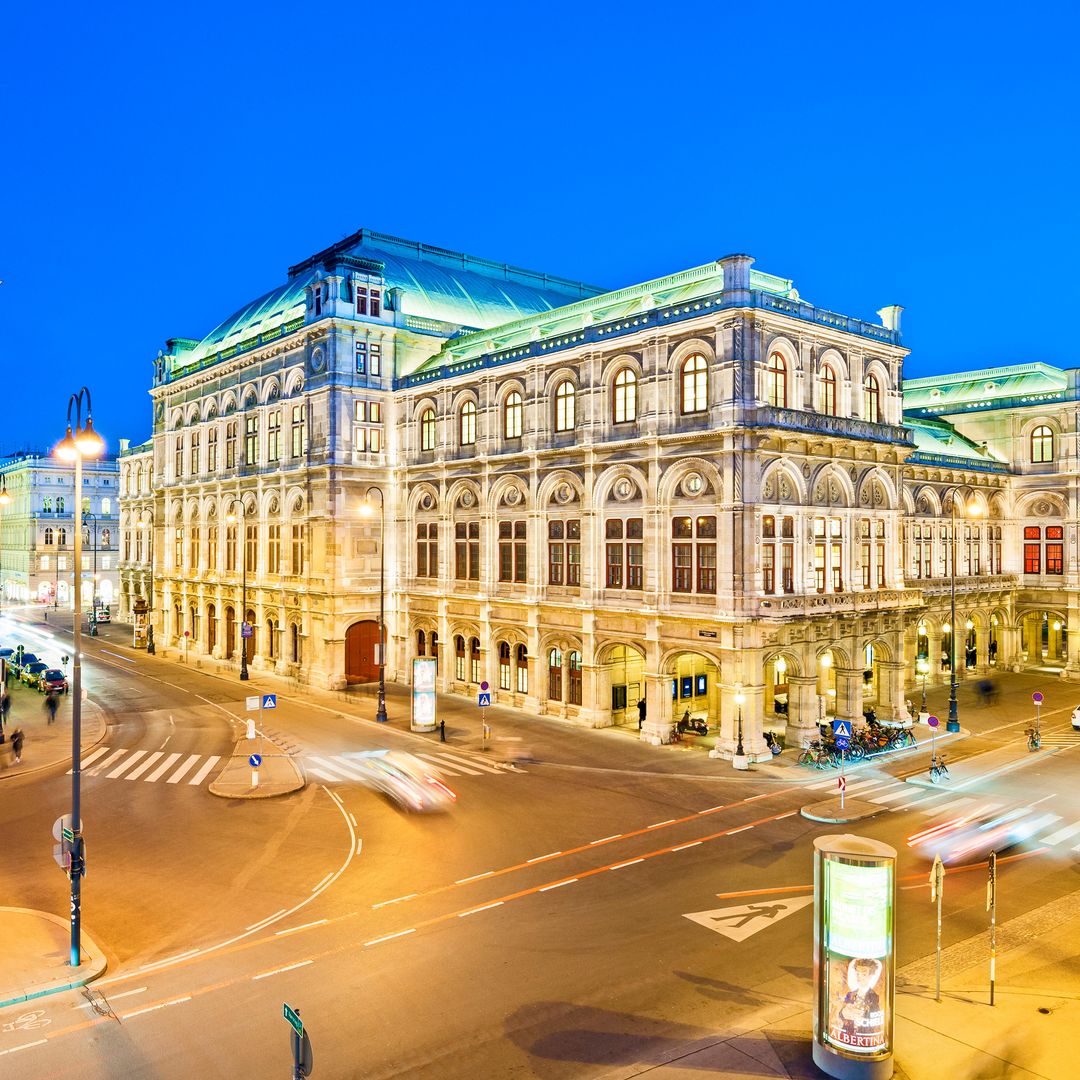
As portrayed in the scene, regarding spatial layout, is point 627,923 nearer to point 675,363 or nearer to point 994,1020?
point 994,1020

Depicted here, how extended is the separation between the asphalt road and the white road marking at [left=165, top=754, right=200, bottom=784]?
0.28m

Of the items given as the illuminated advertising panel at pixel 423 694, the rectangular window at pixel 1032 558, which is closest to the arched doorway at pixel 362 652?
the illuminated advertising panel at pixel 423 694

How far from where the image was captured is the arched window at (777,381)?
37.5 metres

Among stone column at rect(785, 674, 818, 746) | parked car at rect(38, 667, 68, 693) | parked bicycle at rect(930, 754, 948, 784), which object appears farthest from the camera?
parked car at rect(38, 667, 68, 693)

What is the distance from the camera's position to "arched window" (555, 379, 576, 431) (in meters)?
44.3

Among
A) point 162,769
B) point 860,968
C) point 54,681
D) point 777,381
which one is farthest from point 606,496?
point 54,681

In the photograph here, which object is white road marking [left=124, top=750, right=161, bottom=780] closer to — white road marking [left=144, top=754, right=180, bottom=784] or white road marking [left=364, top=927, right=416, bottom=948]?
white road marking [left=144, top=754, right=180, bottom=784]

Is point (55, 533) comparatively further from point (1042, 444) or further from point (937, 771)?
point (937, 771)

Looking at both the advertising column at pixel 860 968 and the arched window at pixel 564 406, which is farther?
the arched window at pixel 564 406

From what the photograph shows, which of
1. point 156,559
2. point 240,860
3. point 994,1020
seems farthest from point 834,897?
point 156,559

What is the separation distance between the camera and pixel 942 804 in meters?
30.1

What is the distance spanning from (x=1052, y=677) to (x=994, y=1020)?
5023 centimetres

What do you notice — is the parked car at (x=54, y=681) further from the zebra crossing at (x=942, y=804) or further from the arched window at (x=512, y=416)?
the zebra crossing at (x=942, y=804)

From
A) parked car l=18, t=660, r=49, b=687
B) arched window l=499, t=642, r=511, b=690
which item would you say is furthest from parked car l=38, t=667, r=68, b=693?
arched window l=499, t=642, r=511, b=690
